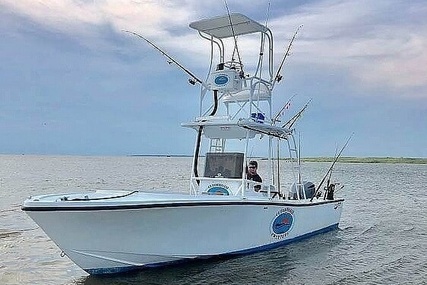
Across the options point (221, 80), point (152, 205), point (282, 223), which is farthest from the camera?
point (221, 80)

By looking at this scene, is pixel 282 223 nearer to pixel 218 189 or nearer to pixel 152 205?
pixel 218 189

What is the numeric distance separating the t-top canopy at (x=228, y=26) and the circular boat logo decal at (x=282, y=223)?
170 inches

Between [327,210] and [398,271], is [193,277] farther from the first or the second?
[327,210]

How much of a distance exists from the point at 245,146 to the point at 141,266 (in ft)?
11.9

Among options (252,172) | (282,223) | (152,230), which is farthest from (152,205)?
(282,223)

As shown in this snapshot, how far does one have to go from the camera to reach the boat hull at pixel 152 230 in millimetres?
8172

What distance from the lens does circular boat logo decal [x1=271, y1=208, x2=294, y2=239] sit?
11.0 m

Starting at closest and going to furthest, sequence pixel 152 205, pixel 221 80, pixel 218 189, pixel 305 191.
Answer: pixel 152 205 → pixel 218 189 → pixel 221 80 → pixel 305 191

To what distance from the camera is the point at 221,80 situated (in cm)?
1145

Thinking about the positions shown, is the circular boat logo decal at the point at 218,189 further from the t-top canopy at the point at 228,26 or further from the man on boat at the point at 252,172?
the t-top canopy at the point at 228,26

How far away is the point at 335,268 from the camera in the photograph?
422 inches

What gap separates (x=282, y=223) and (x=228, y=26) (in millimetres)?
4844

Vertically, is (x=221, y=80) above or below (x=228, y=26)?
below

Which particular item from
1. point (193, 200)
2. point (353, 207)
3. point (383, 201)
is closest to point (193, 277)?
point (193, 200)
